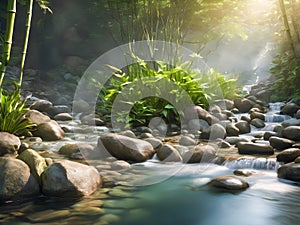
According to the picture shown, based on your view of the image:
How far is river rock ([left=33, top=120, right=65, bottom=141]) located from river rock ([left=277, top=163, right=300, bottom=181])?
159 inches

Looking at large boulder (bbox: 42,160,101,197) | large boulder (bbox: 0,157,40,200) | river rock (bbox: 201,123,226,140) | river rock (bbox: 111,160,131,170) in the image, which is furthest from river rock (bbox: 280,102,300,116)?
large boulder (bbox: 0,157,40,200)

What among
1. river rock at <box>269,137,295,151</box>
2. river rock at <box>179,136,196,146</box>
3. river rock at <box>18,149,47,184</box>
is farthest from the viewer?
river rock at <box>179,136,196,146</box>

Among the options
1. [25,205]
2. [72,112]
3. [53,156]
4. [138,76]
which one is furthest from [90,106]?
[25,205]

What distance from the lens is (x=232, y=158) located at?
4242 mm

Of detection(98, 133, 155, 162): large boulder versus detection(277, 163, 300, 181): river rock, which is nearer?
detection(277, 163, 300, 181): river rock

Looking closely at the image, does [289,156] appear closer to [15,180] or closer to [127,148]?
[127,148]

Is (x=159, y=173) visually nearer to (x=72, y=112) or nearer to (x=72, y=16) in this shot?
(x=72, y=112)

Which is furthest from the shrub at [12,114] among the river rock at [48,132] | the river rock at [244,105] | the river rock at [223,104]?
the river rock at [244,105]

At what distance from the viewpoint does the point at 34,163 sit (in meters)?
3.07

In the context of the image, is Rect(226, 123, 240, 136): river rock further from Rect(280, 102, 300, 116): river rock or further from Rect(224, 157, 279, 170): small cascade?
Rect(280, 102, 300, 116): river rock

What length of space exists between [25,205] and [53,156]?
1777mm

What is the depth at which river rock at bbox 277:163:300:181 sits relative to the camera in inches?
133

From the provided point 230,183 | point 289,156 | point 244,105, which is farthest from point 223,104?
point 230,183

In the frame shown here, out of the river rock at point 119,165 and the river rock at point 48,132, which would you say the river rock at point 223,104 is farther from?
the river rock at point 119,165
